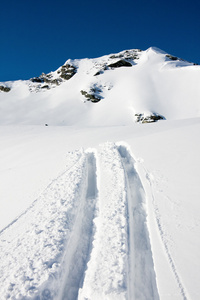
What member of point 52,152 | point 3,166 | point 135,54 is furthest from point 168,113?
point 135,54

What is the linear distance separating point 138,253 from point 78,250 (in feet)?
4.32

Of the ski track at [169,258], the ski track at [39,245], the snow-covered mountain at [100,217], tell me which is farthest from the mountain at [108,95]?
the ski track at [169,258]

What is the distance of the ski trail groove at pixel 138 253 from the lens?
3325mm

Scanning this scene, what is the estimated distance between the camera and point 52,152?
1127cm

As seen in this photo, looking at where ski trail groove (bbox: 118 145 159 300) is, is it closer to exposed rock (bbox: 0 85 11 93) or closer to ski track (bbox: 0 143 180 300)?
ski track (bbox: 0 143 180 300)

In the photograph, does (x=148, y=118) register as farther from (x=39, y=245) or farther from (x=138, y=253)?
(x=39, y=245)

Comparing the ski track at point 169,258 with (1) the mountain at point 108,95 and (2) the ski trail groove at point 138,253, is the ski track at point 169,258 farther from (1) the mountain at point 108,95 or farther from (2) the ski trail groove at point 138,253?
(1) the mountain at point 108,95

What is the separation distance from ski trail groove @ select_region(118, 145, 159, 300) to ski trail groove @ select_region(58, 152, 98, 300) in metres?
0.92

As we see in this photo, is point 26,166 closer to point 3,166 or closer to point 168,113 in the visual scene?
point 3,166

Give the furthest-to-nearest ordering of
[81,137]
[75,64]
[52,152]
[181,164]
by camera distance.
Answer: [75,64] → [81,137] → [52,152] → [181,164]

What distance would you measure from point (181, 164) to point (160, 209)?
2910mm

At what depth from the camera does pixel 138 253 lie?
4.06 meters

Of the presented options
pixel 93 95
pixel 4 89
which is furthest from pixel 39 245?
pixel 4 89

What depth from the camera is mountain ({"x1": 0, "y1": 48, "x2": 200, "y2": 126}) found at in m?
38.4
